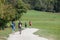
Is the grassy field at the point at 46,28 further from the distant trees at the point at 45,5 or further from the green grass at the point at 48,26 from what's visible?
the distant trees at the point at 45,5

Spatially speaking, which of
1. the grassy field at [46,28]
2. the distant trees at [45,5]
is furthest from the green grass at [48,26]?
the distant trees at [45,5]

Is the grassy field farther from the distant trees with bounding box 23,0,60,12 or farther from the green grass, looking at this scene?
the distant trees with bounding box 23,0,60,12

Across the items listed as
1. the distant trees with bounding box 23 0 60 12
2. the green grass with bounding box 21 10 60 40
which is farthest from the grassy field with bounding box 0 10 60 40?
the distant trees with bounding box 23 0 60 12

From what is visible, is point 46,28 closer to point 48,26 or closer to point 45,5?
point 48,26

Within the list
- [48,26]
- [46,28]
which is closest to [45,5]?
[48,26]

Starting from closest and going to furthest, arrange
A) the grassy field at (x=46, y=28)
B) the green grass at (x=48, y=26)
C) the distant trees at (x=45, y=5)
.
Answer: the grassy field at (x=46, y=28), the green grass at (x=48, y=26), the distant trees at (x=45, y=5)

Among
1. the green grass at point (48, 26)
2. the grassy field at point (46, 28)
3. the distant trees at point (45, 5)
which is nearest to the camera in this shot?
the grassy field at point (46, 28)

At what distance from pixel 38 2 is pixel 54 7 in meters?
10.5

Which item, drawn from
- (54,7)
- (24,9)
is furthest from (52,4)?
(24,9)

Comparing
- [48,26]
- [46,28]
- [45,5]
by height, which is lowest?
[45,5]

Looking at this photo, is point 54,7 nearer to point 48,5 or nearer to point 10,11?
point 48,5

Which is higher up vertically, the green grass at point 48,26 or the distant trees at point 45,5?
the green grass at point 48,26

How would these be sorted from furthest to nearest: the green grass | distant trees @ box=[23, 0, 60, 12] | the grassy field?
distant trees @ box=[23, 0, 60, 12] → the green grass → the grassy field

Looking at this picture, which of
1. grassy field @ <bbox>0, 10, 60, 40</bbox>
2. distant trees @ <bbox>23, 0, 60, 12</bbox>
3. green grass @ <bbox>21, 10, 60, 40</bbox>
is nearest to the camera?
grassy field @ <bbox>0, 10, 60, 40</bbox>
